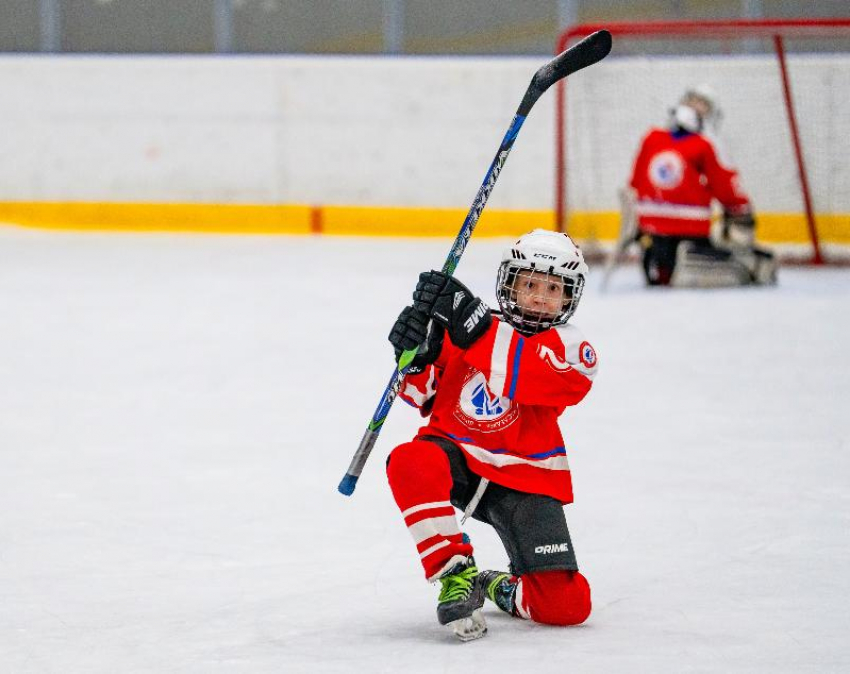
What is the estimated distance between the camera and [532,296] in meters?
2.67

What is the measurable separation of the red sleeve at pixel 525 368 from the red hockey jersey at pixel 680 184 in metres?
5.19

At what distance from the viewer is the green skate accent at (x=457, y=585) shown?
253 cm

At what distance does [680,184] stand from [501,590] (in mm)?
5195

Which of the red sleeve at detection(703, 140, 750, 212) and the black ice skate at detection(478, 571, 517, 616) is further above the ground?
the red sleeve at detection(703, 140, 750, 212)

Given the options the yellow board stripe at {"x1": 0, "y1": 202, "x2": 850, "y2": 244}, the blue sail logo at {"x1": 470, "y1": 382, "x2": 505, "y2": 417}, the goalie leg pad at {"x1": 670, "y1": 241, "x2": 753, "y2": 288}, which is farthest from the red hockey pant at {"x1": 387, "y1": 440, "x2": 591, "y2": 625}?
the yellow board stripe at {"x1": 0, "y1": 202, "x2": 850, "y2": 244}

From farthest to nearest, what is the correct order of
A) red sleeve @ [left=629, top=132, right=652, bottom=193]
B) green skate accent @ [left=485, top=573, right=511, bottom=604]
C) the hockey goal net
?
the hockey goal net → red sleeve @ [left=629, top=132, right=652, bottom=193] → green skate accent @ [left=485, top=573, right=511, bottom=604]

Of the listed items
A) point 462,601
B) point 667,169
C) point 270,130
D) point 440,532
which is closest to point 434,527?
point 440,532

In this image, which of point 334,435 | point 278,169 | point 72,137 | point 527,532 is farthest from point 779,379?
point 72,137

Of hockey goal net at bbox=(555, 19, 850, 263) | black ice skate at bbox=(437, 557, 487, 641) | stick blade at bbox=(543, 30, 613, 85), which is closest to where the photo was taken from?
black ice skate at bbox=(437, 557, 487, 641)

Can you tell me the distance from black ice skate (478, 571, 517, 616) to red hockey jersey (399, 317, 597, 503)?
17 centimetres

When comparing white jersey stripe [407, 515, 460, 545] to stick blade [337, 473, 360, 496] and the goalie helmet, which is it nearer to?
stick blade [337, 473, 360, 496]

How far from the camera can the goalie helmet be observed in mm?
2645

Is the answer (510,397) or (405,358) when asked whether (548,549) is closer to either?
(510,397)

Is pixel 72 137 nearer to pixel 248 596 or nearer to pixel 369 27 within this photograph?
pixel 369 27
